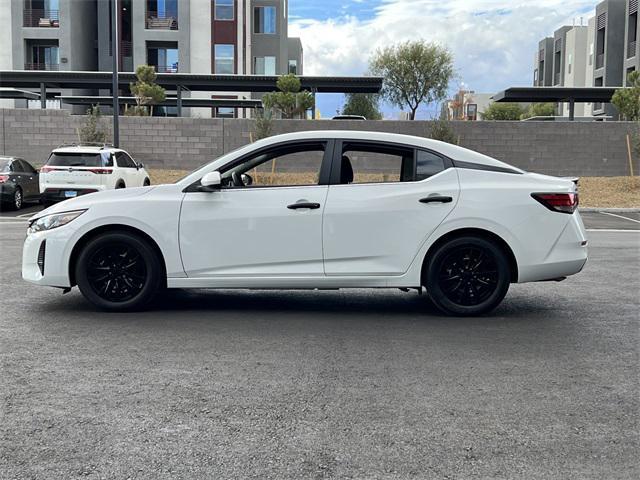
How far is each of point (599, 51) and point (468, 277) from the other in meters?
62.6

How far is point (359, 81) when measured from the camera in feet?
119

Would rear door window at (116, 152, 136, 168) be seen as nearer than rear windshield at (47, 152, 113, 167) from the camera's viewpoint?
No

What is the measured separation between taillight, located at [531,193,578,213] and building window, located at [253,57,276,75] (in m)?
47.7

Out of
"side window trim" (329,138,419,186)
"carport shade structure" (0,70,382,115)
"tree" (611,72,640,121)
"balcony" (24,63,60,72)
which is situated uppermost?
"balcony" (24,63,60,72)

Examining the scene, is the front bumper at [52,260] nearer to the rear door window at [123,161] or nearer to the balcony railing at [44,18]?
the rear door window at [123,161]

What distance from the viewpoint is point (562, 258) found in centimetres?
706

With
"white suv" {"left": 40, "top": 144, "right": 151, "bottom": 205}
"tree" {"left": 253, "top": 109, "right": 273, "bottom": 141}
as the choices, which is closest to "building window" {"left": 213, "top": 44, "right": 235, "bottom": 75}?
"tree" {"left": 253, "top": 109, "right": 273, "bottom": 141}

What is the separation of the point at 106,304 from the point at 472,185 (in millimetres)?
3611

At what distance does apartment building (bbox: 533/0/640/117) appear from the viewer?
185 feet

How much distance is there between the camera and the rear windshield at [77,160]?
1825cm

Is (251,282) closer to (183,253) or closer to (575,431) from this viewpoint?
(183,253)

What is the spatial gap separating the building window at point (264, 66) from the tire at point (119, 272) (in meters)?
47.4

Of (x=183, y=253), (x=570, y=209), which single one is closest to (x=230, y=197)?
(x=183, y=253)

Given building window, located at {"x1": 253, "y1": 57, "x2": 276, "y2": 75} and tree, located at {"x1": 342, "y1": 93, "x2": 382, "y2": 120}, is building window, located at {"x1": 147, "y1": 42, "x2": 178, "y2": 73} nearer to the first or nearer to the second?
building window, located at {"x1": 253, "y1": 57, "x2": 276, "y2": 75}
